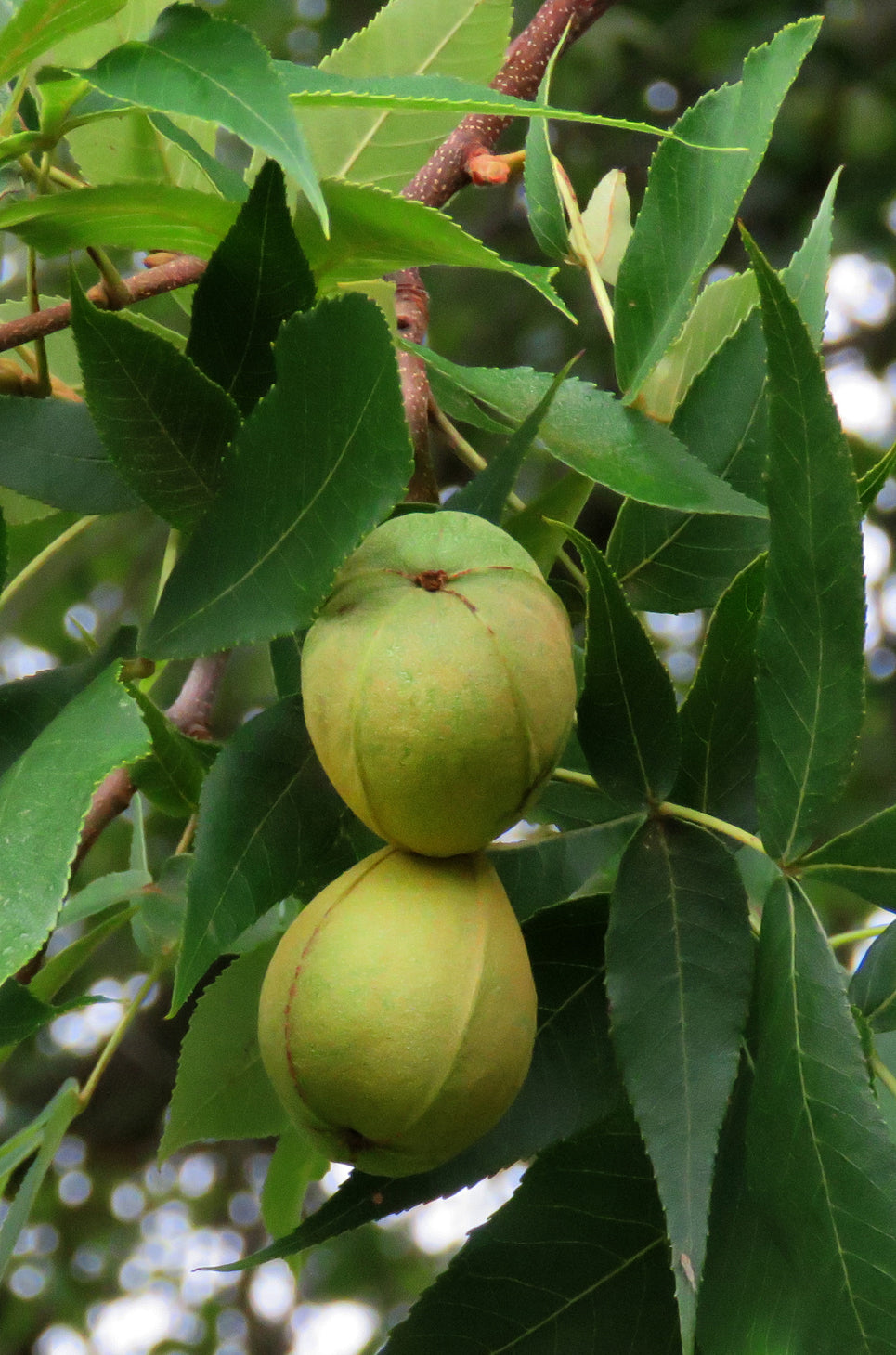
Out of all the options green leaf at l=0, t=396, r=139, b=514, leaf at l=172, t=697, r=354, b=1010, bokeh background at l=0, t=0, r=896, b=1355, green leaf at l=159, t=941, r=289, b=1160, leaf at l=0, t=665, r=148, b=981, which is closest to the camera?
leaf at l=0, t=665, r=148, b=981

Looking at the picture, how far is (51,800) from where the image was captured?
52 cm

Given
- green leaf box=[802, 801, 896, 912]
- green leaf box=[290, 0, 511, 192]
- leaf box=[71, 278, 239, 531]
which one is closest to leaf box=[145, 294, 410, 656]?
leaf box=[71, 278, 239, 531]

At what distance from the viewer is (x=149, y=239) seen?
646 millimetres

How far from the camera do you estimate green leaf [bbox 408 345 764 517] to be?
0.64 meters

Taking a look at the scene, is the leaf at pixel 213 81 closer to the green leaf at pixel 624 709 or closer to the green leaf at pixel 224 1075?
the green leaf at pixel 624 709

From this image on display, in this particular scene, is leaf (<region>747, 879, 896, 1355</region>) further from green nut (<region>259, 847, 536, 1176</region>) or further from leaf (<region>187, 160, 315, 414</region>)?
leaf (<region>187, 160, 315, 414</region>)

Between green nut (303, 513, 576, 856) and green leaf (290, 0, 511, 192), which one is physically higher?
green leaf (290, 0, 511, 192)

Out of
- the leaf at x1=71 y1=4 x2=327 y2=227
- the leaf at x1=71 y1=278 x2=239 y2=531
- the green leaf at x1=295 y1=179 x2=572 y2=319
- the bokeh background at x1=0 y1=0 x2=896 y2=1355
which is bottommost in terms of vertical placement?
the bokeh background at x1=0 y1=0 x2=896 y2=1355

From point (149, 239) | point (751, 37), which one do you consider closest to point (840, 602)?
point (149, 239)

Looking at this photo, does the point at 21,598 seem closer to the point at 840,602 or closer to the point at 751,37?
the point at 840,602

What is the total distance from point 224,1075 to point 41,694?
0.32m

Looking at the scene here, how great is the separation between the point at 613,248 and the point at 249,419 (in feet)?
1.42

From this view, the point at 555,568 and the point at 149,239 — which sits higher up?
the point at 149,239

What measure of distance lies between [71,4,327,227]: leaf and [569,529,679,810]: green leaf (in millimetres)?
199
